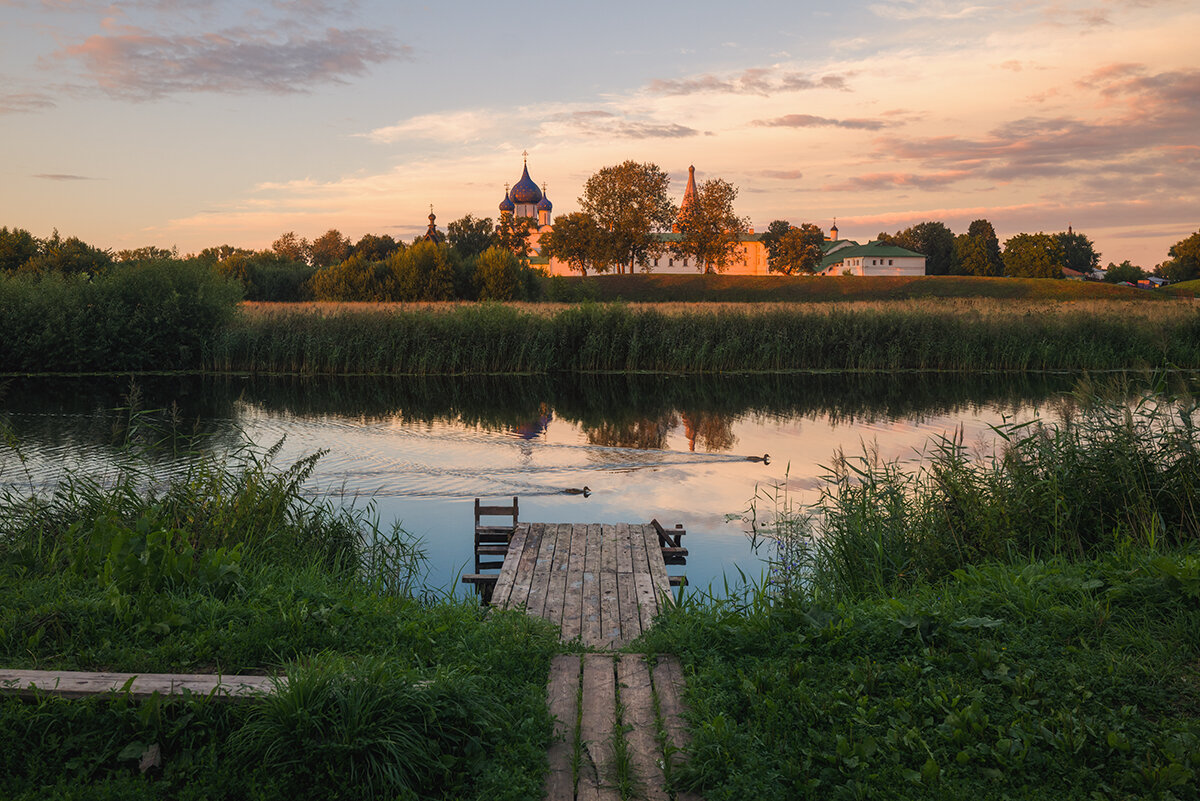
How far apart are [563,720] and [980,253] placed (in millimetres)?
99993

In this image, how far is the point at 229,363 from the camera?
84.1 ft

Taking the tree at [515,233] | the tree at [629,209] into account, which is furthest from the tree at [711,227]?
the tree at [515,233]

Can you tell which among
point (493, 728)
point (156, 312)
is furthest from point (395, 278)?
point (493, 728)

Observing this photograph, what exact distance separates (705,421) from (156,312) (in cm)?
1826

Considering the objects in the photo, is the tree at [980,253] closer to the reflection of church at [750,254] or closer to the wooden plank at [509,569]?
the reflection of church at [750,254]

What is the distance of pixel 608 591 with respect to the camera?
676cm

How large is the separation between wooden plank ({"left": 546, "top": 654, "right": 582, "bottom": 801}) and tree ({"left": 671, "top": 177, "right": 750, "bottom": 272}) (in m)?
74.4

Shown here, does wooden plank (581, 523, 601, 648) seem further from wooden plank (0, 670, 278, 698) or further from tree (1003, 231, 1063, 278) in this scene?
tree (1003, 231, 1063, 278)

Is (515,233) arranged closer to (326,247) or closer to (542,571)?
(326,247)

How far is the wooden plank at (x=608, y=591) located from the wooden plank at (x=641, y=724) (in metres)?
0.93

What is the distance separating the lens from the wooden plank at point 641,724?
11.5 ft

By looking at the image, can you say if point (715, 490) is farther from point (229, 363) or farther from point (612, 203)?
point (612, 203)

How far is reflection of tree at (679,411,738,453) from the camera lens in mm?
14367

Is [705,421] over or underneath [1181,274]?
underneath
